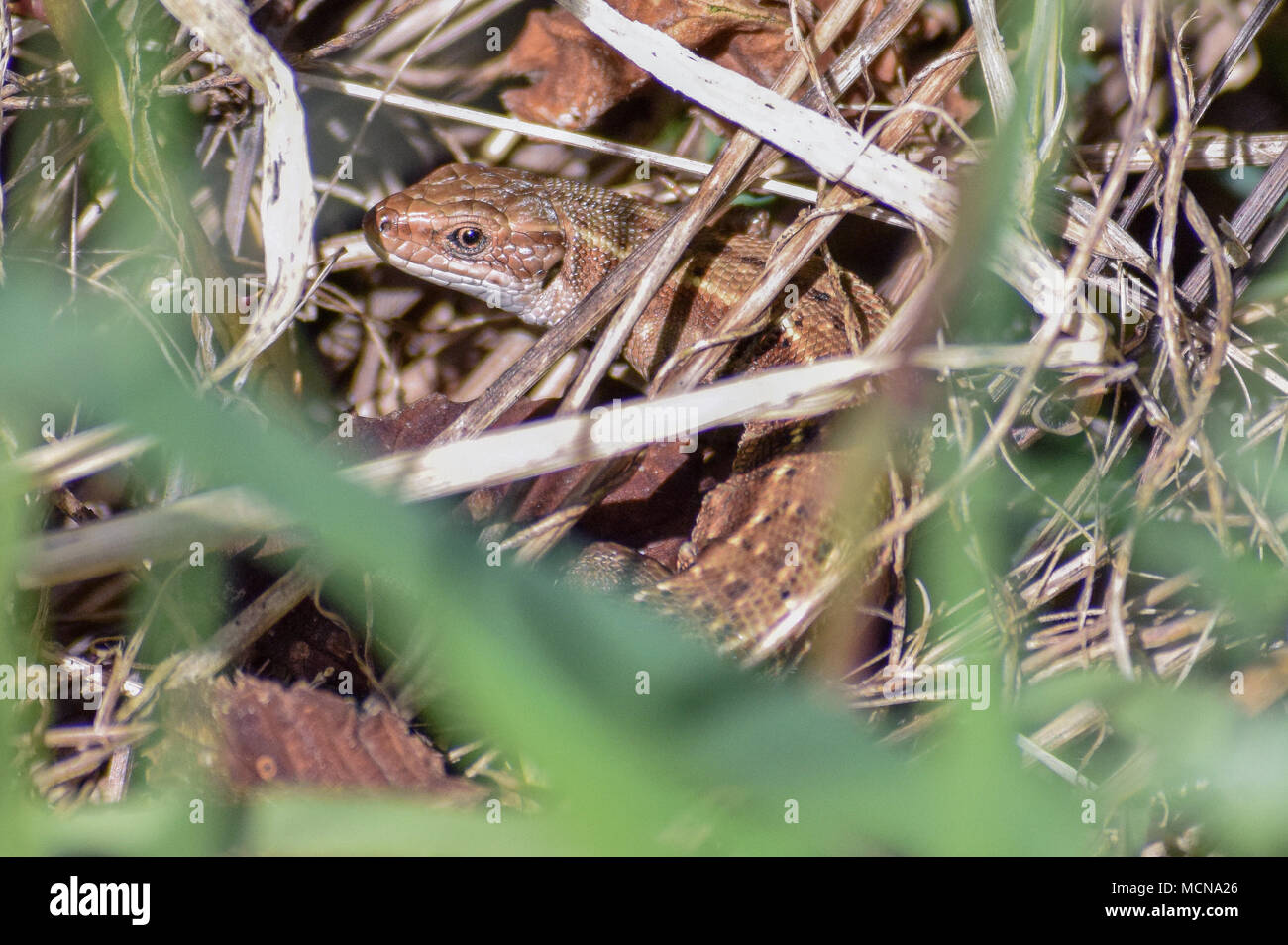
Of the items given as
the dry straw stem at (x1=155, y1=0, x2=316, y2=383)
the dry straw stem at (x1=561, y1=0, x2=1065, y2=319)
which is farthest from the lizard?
the dry straw stem at (x1=155, y1=0, x2=316, y2=383)

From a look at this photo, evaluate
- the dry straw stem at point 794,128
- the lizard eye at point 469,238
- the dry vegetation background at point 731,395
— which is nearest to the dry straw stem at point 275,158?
the dry vegetation background at point 731,395

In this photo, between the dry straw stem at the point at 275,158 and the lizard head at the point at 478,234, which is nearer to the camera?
the dry straw stem at the point at 275,158

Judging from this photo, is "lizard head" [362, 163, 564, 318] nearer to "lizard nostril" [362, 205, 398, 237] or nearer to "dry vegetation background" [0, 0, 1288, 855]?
"lizard nostril" [362, 205, 398, 237]

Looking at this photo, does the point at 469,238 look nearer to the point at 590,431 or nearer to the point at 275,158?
the point at 275,158

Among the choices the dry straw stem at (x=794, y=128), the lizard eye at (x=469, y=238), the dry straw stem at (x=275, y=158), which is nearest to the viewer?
the dry straw stem at (x=275, y=158)

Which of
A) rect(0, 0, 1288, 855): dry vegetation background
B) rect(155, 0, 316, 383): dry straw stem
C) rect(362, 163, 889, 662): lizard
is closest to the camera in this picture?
rect(0, 0, 1288, 855): dry vegetation background

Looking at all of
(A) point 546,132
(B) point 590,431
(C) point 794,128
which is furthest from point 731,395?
(A) point 546,132

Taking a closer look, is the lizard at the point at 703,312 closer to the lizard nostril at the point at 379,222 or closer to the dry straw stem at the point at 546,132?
the lizard nostril at the point at 379,222

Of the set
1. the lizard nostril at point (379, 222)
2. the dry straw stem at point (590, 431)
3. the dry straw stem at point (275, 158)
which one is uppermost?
the lizard nostril at point (379, 222)
